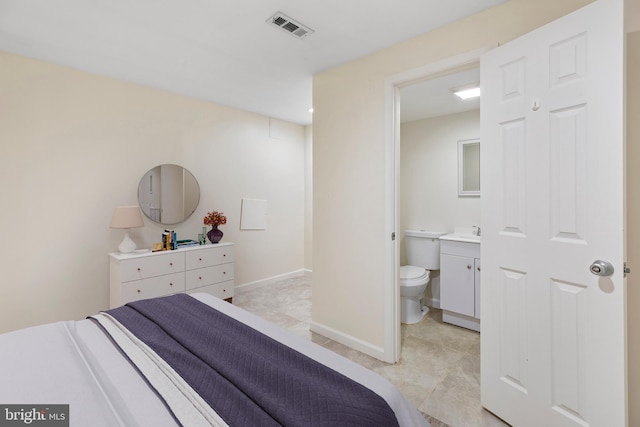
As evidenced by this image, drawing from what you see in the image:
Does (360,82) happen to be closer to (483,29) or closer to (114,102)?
(483,29)

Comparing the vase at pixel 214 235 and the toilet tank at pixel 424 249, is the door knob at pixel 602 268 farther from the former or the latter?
the vase at pixel 214 235

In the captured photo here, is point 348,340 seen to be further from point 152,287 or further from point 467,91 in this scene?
point 467,91

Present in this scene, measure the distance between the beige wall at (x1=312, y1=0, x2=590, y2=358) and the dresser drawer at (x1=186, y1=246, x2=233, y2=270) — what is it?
1.19 metres

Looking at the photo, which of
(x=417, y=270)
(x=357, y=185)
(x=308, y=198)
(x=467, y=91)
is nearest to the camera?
(x=357, y=185)

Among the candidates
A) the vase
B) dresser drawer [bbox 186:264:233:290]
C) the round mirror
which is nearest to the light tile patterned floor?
dresser drawer [bbox 186:264:233:290]

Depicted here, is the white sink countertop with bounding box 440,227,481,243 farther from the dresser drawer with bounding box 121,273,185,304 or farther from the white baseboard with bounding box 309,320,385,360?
the dresser drawer with bounding box 121,273,185,304

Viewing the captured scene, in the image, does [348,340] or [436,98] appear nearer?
[348,340]

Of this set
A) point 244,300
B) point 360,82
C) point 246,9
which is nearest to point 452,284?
point 360,82

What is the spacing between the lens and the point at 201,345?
1.23 meters

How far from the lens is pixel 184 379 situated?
102cm

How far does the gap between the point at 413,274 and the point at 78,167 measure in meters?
3.38

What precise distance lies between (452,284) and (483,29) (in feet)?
7.33

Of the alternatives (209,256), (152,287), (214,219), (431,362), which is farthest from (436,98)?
(152,287)

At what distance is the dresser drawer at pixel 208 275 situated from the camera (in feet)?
10.4
